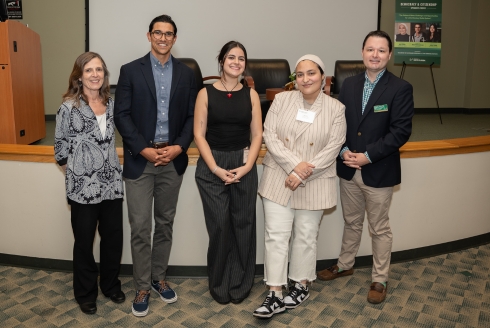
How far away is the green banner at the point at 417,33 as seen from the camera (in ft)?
20.4

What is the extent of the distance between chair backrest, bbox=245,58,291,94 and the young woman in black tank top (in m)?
2.66

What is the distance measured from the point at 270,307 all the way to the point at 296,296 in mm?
230

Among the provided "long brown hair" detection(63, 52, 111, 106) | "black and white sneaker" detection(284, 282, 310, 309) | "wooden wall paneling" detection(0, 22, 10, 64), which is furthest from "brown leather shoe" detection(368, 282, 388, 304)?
"wooden wall paneling" detection(0, 22, 10, 64)

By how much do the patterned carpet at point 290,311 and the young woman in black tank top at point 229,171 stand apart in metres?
0.20

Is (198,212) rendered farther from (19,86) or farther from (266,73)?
(266,73)

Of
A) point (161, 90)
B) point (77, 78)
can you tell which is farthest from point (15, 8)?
point (161, 90)

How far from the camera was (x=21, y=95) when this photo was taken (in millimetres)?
3936

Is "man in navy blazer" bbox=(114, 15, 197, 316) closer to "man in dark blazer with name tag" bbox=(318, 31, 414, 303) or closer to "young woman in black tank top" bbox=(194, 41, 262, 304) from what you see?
"young woman in black tank top" bbox=(194, 41, 262, 304)

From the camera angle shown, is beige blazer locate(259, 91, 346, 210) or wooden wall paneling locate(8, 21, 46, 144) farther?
wooden wall paneling locate(8, 21, 46, 144)

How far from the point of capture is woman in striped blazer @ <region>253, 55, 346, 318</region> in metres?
2.50

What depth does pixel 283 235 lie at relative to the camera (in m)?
2.63

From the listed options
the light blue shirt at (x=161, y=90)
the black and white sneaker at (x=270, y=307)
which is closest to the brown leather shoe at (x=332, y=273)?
the black and white sneaker at (x=270, y=307)

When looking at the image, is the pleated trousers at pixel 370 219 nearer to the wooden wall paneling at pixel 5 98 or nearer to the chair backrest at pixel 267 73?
the chair backrest at pixel 267 73

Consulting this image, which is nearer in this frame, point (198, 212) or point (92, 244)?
point (92, 244)
